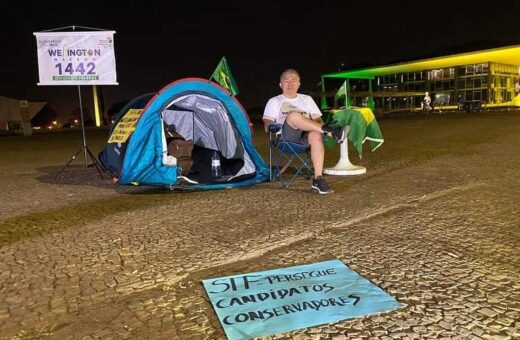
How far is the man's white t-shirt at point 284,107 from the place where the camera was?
6156mm

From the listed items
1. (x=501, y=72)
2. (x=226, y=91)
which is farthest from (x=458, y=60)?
(x=226, y=91)

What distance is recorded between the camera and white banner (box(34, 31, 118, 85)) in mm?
7680

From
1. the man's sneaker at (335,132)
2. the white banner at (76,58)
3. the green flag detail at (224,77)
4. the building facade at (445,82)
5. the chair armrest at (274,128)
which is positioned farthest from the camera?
the building facade at (445,82)

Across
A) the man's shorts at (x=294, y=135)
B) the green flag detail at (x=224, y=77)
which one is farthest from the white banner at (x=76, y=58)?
the man's shorts at (x=294, y=135)

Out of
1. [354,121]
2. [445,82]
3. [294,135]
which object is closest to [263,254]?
[294,135]

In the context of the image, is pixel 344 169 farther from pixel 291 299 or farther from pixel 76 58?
pixel 76 58

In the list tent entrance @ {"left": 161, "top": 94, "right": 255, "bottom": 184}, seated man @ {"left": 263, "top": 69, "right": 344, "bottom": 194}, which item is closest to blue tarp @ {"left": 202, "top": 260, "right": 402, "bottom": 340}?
seated man @ {"left": 263, "top": 69, "right": 344, "bottom": 194}

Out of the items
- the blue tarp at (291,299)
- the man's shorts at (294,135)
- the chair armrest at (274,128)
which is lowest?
the blue tarp at (291,299)

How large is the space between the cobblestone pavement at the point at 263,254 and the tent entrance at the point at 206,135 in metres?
1.00

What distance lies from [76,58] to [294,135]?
4463 millimetres

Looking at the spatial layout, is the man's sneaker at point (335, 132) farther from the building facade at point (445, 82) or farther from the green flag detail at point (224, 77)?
the building facade at point (445, 82)

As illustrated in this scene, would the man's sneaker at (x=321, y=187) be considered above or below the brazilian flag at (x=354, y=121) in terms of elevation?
below

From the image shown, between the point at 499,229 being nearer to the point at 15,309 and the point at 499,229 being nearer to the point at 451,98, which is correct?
the point at 15,309

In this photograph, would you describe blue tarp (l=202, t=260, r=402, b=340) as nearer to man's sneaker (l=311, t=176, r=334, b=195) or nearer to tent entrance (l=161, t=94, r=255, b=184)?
man's sneaker (l=311, t=176, r=334, b=195)
